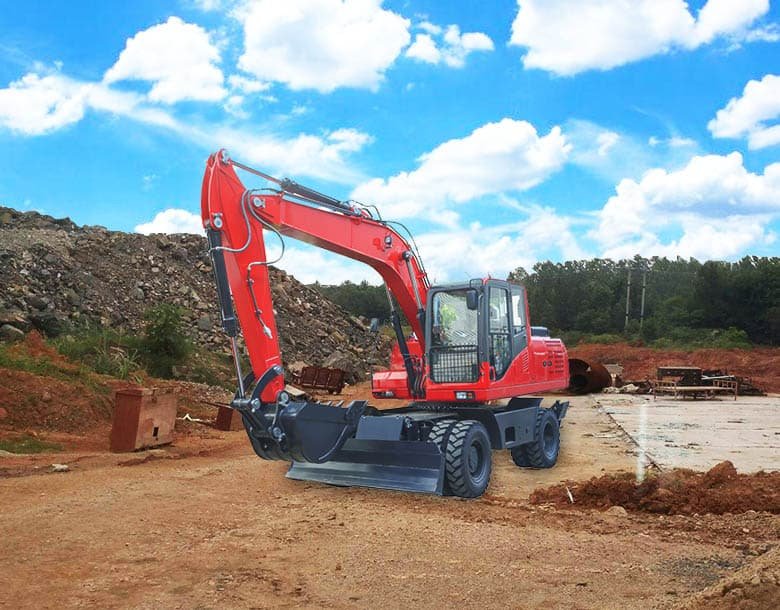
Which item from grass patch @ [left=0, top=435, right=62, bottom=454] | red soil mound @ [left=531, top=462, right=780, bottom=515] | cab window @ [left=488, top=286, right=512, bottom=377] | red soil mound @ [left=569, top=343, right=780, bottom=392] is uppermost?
red soil mound @ [left=569, top=343, right=780, bottom=392]

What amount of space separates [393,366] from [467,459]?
2.98 m

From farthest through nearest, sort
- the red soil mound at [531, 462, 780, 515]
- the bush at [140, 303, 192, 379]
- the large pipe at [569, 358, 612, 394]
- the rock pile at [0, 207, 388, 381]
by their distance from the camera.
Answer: the large pipe at [569, 358, 612, 394] → the rock pile at [0, 207, 388, 381] → the bush at [140, 303, 192, 379] → the red soil mound at [531, 462, 780, 515]

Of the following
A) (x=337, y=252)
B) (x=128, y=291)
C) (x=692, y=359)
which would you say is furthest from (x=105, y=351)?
(x=692, y=359)

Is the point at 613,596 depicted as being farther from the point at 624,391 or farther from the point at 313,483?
the point at 624,391

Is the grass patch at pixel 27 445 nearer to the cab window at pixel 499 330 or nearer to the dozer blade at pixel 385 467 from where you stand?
the dozer blade at pixel 385 467

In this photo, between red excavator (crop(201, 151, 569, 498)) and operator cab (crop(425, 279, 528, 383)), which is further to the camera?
operator cab (crop(425, 279, 528, 383))

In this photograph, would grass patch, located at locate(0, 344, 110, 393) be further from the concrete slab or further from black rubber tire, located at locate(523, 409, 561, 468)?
the concrete slab

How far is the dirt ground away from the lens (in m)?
5.56

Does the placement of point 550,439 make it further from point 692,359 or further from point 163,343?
point 692,359

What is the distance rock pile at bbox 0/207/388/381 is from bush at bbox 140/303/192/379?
2990mm

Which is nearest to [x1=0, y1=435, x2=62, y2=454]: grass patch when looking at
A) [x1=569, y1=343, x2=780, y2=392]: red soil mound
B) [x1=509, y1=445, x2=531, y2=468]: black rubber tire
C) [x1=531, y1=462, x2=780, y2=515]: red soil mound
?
[x1=509, y1=445, x2=531, y2=468]: black rubber tire

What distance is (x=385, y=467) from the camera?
9141 mm

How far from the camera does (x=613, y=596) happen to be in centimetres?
560

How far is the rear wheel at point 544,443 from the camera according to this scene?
457 inches
